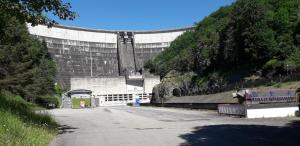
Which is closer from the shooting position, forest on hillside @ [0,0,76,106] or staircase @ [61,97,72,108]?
forest on hillside @ [0,0,76,106]

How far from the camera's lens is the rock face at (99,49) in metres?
104

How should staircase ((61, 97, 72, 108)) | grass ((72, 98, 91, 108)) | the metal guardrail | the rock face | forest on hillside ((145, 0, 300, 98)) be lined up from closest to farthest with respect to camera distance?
1. the metal guardrail
2. forest on hillside ((145, 0, 300, 98))
3. grass ((72, 98, 91, 108))
4. staircase ((61, 97, 72, 108))
5. the rock face

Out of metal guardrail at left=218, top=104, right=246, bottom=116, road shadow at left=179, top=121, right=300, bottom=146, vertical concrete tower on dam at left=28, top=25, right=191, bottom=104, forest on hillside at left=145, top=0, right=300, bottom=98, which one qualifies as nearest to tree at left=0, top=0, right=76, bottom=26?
road shadow at left=179, top=121, right=300, bottom=146

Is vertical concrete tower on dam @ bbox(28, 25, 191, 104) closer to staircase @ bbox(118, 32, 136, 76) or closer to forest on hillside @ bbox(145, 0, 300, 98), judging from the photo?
staircase @ bbox(118, 32, 136, 76)

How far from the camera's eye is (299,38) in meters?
52.8

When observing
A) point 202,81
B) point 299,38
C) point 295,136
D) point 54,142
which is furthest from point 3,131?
point 202,81

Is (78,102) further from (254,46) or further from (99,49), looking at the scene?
(99,49)

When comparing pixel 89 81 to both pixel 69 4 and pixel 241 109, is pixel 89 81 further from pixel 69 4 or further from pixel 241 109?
pixel 69 4

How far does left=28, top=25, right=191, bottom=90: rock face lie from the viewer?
10444cm

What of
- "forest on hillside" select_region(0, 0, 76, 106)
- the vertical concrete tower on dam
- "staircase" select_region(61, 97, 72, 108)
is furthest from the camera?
the vertical concrete tower on dam

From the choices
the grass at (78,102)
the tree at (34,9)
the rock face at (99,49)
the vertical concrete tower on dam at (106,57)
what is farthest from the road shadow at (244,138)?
the rock face at (99,49)

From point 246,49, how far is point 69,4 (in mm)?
42895

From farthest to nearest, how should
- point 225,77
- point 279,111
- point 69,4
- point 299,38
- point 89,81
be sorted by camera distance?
point 89,81 < point 225,77 < point 299,38 < point 279,111 < point 69,4

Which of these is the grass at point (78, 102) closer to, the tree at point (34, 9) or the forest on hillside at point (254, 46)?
the forest on hillside at point (254, 46)
